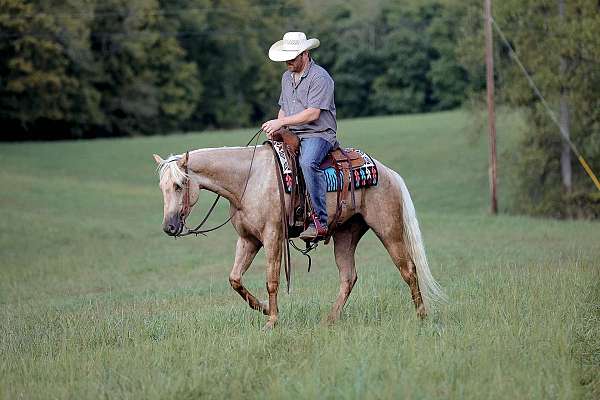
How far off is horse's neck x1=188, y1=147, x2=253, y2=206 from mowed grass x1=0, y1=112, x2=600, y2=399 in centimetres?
124

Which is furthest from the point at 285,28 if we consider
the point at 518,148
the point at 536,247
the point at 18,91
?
the point at 536,247

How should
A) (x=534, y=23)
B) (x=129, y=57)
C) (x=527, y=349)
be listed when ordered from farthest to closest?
(x=129, y=57) < (x=534, y=23) < (x=527, y=349)

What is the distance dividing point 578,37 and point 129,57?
48.9 meters

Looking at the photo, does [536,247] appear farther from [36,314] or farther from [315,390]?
[315,390]

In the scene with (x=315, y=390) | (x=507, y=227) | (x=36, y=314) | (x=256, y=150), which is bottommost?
(x=507, y=227)

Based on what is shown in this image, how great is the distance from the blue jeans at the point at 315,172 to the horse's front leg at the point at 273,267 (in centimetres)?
51

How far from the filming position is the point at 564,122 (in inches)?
1233

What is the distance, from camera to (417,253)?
408 inches

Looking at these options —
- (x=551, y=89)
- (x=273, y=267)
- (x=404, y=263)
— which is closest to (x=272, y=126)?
(x=273, y=267)

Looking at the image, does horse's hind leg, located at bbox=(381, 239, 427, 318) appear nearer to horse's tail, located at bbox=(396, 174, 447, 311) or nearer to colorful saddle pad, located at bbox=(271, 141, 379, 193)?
horse's tail, located at bbox=(396, 174, 447, 311)

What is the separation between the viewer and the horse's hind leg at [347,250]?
10148 mm

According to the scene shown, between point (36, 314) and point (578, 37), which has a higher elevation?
point (578, 37)

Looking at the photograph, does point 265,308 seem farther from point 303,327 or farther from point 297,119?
point 297,119

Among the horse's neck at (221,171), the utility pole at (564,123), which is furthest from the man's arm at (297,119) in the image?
the utility pole at (564,123)
